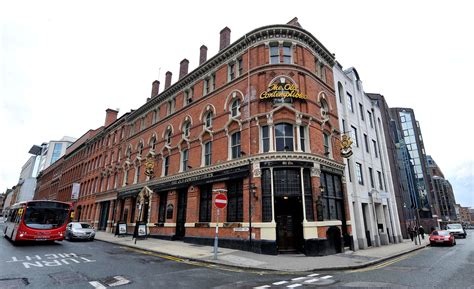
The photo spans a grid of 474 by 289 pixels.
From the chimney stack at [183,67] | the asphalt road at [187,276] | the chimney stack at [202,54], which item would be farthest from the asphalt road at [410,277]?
the chimney stack at [183,67]

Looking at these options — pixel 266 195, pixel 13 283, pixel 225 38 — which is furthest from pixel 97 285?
pixel 225 38

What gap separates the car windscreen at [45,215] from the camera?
16.0 meters

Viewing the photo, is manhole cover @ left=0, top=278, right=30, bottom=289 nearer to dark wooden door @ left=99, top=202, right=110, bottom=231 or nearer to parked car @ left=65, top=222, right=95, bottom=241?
parked car @ left=65, top=222, right=95, bottom=241

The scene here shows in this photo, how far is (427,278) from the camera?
8781mm

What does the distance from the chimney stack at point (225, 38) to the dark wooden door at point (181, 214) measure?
13202 mm

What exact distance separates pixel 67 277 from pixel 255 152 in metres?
11.2

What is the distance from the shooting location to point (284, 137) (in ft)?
53.1

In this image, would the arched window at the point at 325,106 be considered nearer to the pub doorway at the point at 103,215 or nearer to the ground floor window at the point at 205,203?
the ground floor window at the point at 205,203

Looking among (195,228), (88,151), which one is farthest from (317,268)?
(88,151)

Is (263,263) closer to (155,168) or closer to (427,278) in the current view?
(427,278)

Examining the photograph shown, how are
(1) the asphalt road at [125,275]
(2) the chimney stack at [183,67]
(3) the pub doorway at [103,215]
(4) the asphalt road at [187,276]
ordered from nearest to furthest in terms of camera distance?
(1) the asphalt road at [125,275] < (4) the asphalt road at [187,276] < (2) the chimney stack at [183,67] < (3) the pub doorway at [103,215]

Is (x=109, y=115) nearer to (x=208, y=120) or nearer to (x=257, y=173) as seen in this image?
(x=208, y=120)

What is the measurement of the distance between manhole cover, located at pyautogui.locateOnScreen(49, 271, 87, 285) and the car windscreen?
394 inches

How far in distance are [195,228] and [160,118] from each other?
13623mm
